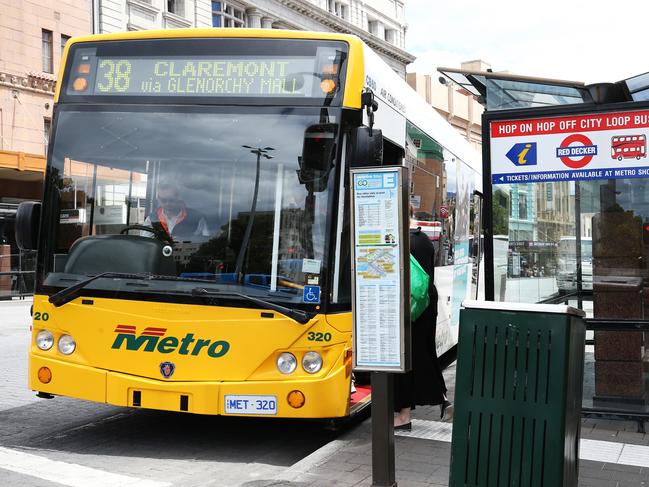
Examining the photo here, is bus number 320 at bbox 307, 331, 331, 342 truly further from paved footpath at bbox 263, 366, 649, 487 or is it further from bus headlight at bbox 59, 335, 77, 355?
bus headlight at bbox 59, 335, 77, 355

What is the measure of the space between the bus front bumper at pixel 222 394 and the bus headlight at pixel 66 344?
0.77ft

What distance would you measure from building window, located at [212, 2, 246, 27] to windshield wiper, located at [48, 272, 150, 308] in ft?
131

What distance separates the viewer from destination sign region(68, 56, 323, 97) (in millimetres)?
6445

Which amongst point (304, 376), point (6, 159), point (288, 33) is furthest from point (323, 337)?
point (6, 159)

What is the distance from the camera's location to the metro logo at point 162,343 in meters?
6.14

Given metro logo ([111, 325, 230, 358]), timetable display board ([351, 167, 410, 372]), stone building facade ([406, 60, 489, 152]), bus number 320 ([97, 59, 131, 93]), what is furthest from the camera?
stone building facade ([406, 60, 489, 152])

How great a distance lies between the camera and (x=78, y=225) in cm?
670

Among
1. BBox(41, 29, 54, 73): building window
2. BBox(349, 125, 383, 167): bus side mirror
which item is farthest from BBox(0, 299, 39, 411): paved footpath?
BBox(41, 29, 54, 73): building window

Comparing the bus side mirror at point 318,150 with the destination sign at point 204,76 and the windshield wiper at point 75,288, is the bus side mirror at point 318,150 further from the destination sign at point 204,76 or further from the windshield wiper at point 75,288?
the windshield wiper at point 75,288

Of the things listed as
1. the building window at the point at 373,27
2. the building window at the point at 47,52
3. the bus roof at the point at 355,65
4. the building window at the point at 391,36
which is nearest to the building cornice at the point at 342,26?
the building window at the point at 391,36

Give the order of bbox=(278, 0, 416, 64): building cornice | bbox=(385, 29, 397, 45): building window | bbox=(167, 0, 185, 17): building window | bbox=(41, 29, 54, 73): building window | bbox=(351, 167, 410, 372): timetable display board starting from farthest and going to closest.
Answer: bbox=(385, 29, 397, 45): building window → bbox=(278, 0, 416, 64): building cornice → bbox=(167, 0, 185, 17): building window → bbox=(41, 29, 54, 73): building window → bbox=(351, 167, 410, 372): timetable display board

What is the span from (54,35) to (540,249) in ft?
103

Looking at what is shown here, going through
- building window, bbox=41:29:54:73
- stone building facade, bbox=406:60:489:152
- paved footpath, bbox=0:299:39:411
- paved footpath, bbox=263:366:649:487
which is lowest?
paved footpath, bbox=0:299:39:411

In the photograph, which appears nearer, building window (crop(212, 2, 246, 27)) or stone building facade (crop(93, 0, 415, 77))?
stone building facade (crop(93, 0, 415, 77))
